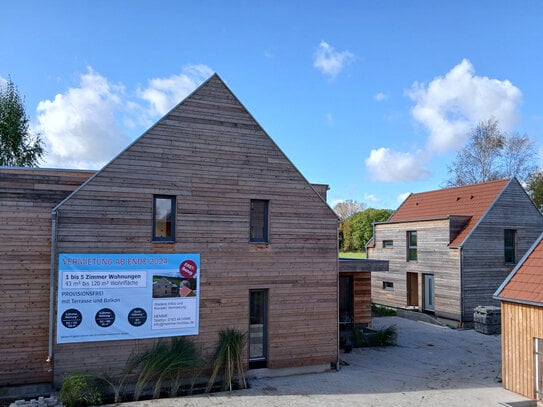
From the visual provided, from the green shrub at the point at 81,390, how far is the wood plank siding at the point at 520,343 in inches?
387

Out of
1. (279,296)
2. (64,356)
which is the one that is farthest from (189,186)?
(64,356)

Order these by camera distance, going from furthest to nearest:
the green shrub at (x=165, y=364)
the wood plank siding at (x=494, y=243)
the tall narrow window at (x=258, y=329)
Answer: the wood plank siding at (x=494, y=243) < the tall narrow window at (x=258, y=329) < the green shrub at (x=165, y=364)

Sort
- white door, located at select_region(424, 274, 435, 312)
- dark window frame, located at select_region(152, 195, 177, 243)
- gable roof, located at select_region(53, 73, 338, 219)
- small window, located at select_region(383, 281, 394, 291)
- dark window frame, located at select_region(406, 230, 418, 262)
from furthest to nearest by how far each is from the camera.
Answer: small window, located at select_region(383, 281, 394, 291), dark window frame, located at select_region(406, 230, 418, 262), white door, located at select_region(424, 274, 435, 312), dark window frame, located at select_region(152, 195, 177, 243), gable roof, located at select_region(53, 73, 338, 219)

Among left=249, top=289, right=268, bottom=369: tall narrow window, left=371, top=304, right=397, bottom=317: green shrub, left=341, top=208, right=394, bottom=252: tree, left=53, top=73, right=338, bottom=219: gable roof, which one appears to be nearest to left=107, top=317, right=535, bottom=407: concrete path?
left=249, top=289, right=268, bottom=369: tall narrow window

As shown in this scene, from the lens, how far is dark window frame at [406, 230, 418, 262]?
23.4 meters

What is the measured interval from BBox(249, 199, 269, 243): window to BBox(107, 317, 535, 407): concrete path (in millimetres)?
3803

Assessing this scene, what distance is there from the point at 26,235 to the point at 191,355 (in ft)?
15.9

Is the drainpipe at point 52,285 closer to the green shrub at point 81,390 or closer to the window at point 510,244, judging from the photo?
the green shrub at point 81,390

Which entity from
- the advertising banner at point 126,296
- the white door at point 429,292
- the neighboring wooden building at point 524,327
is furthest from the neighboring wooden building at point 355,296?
the white door at point 429,292

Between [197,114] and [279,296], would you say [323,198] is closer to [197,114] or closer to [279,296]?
[279,296]

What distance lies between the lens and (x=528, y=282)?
10984 mm

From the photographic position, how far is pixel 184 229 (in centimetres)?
1152

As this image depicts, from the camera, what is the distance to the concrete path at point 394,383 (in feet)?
33.7

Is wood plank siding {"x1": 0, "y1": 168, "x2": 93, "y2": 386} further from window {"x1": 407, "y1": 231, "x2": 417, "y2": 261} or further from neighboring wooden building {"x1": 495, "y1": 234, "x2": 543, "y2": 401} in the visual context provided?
window {"x1": 407, "y1": 231, "x2": 417, "y2": 261}
